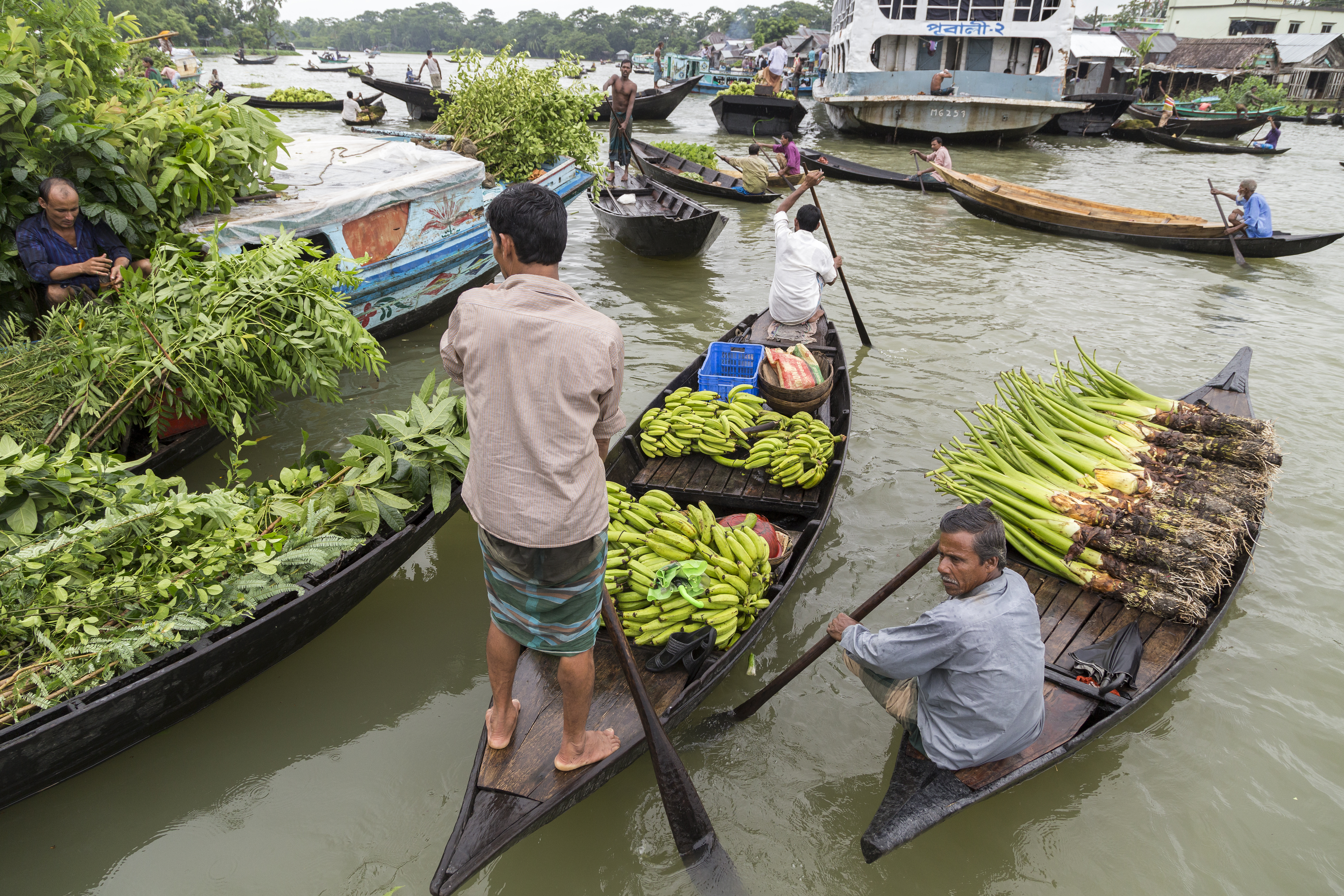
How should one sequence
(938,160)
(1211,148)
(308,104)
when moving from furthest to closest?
1. (308,104)
2. (1211,148)
3. (938,160)

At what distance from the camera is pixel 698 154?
54.2 ft

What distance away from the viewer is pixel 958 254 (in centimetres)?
1243

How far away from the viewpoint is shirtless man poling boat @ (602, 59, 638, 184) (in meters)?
14.2

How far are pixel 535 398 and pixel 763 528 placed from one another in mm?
2555

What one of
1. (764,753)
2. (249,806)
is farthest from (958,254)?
(249,806)

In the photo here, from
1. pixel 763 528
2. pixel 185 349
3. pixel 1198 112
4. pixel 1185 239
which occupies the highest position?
pixel 1198 112

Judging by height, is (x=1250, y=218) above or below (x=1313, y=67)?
below

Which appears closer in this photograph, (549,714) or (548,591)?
(548,591)

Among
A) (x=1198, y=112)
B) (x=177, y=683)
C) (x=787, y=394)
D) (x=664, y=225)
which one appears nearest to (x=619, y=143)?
(x=664, y=225)

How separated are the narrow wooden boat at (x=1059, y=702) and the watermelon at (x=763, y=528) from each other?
1.30m

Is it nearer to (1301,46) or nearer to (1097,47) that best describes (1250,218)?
(1097,47)

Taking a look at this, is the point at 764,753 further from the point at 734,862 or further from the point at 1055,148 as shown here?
the point at 1055,148

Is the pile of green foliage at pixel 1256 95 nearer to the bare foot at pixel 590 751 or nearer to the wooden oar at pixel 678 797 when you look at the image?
the wooden oar at pixel 678 797

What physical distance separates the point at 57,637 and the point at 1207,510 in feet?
20.0
